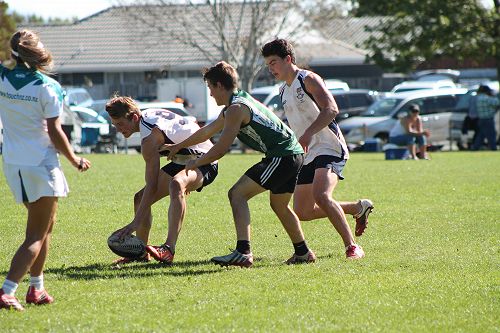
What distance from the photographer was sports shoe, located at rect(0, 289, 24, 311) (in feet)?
23.0

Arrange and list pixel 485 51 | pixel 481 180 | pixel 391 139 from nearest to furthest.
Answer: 1. pixel 481 180
2. pixel 391 139
3. pixel 485 51

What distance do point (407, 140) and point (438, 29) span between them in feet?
37.2

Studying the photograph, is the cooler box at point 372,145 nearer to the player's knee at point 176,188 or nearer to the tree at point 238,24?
the tree at point 238,24

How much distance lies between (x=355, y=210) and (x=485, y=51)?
29.4 meters

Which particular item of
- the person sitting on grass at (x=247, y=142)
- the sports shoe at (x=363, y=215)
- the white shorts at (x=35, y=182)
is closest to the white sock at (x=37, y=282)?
the white shorts at (x=35, y=182)

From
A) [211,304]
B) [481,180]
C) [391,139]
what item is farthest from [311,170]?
[391,139]

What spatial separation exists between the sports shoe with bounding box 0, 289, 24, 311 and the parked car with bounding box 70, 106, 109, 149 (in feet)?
82.9

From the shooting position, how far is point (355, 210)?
34.0ft

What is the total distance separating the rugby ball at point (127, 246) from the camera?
29.3 feet

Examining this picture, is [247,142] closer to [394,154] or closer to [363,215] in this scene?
[363,215]

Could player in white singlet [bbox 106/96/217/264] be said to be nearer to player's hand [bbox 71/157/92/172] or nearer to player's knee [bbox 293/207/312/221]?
player's knee [bbox 293/207/312/221]

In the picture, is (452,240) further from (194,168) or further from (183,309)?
(183,309)

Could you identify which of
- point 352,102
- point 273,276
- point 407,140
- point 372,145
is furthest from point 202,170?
point 352,102

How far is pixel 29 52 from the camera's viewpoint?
23.0 feet
